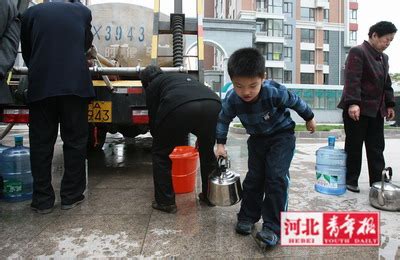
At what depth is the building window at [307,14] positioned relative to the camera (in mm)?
38875

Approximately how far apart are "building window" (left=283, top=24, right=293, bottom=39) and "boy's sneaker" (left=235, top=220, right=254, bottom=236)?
37860 mm

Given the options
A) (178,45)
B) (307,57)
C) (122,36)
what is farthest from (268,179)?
(307,57)

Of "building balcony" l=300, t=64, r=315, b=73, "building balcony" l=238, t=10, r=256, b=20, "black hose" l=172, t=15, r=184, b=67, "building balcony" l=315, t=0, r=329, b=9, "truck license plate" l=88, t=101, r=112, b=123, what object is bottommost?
"truck license plate" l=88, t=101, r=112, b=123

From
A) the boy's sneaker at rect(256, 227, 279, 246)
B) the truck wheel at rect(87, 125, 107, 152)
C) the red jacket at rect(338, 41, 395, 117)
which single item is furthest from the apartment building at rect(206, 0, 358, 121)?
the boy's sneaker at rect(256, 227, 279, 246)

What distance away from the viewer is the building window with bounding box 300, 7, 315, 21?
Result: 38.9 metres

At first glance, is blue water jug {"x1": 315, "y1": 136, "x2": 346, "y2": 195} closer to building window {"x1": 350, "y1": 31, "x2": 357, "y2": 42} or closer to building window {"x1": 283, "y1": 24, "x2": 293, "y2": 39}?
building window {"x1": 283, "y1": 24, "x2": 293, "y2": 39}

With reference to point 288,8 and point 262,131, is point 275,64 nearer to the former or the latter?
point 288,8

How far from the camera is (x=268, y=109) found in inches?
84.6

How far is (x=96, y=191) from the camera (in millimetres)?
3422

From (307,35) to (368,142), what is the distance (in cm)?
3847

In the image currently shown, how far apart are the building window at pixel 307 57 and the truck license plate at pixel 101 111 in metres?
37.2

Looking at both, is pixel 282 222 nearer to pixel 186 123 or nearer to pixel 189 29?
pixel 186 123

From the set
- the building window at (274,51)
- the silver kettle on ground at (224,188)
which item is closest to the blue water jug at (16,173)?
the silver kettle on ground at (224,188)

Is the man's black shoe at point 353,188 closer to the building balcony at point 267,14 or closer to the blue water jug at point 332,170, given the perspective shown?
the blue water jug at point 332,170
